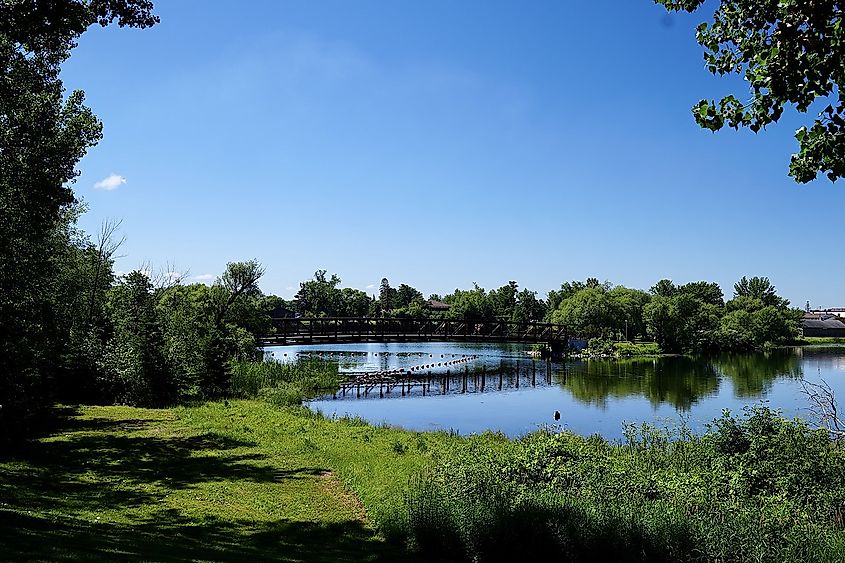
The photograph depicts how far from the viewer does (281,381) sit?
2927cm

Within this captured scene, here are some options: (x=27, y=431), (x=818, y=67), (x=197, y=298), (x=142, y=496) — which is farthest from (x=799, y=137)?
(x=197, y=298)

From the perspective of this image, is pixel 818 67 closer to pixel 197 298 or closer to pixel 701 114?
pixel 701 114

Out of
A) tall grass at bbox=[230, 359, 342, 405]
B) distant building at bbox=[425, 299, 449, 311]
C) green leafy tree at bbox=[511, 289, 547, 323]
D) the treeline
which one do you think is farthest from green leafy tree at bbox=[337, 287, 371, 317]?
tall grass at bbox=[230, 359, 342, 405]

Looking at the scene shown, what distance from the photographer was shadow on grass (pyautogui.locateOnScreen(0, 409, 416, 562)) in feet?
23.0

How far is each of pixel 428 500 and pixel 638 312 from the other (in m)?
77.3

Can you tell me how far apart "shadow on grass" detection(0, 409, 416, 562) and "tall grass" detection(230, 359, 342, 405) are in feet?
33.1

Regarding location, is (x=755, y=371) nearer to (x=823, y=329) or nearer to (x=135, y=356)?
(x=135, y=356)

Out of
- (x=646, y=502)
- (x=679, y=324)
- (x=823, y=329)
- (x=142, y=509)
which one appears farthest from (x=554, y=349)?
(x=823, y=329)

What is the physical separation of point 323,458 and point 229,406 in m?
9.24

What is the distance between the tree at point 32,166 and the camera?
11.0 m

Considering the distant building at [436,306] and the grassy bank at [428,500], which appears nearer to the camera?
the grassy bank at [428,500]

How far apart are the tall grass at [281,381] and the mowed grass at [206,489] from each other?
23.4ft

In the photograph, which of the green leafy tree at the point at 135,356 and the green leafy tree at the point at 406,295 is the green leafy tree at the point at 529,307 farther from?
the green leafy tree at the point at 135,356

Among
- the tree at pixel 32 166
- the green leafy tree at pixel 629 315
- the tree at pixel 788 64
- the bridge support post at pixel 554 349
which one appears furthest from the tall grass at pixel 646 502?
the green leafy tree at pixel 629 315
